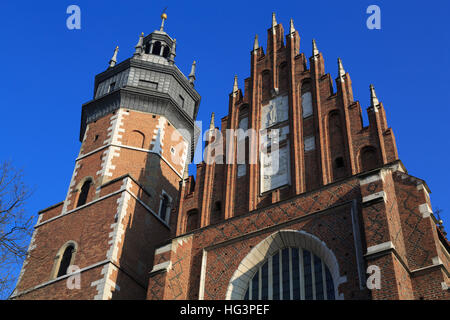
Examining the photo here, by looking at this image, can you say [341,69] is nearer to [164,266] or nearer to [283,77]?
[283,77]

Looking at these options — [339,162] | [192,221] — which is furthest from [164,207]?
[339,162]

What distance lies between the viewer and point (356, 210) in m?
15.2

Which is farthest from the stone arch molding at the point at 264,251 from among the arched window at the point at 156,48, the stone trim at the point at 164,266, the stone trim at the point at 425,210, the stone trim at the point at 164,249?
the arched window at the point at 156,48

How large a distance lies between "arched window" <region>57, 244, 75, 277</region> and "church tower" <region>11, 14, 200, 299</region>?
0.04 metres

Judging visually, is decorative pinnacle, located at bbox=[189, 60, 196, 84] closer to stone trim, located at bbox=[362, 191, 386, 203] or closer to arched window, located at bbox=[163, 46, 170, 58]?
arched window, located at bbox=[163, 46, 170, 58]

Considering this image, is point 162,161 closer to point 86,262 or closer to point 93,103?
point 93,103

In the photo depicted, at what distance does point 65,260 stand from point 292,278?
10.5 meters

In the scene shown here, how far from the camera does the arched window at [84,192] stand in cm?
2447

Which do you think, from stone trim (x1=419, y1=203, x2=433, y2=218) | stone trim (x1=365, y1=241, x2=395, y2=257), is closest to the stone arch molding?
stone trim (x1=365, y1=241, x2=395, y2=257)

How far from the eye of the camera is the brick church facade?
14.5 m

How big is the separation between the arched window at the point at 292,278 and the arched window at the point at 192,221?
133 inches

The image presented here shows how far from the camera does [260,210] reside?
1722cm
